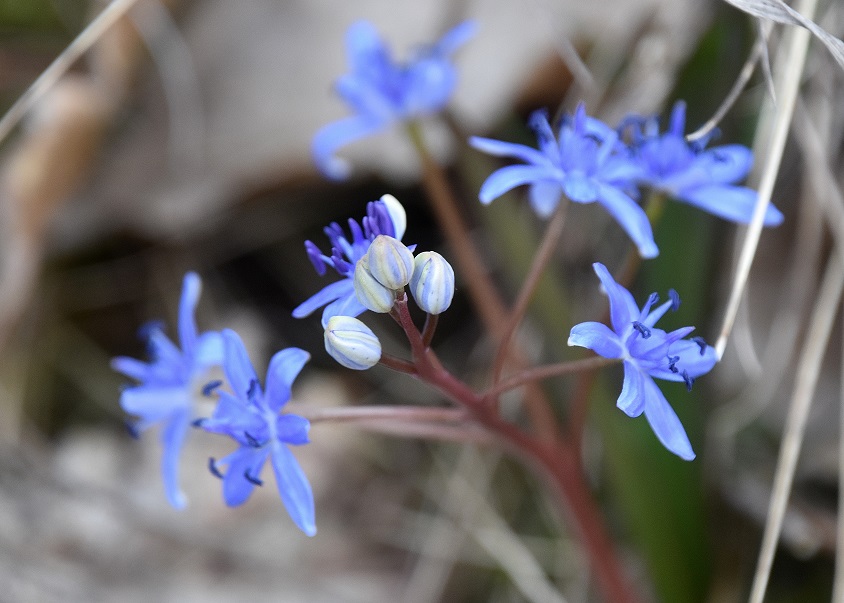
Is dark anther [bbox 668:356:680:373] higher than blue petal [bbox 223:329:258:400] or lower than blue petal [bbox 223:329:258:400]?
higher

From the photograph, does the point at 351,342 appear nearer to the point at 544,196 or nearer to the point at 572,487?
the point at 544,196

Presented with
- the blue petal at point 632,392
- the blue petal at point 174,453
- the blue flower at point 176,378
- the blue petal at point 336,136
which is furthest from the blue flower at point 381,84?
the blue petal at point 632,392

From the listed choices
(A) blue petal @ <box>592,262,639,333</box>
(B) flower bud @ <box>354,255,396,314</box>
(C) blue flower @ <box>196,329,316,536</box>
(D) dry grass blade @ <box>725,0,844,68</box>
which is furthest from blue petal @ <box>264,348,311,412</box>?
(D) dry grass blade @ <box>725,0,844,68</box>

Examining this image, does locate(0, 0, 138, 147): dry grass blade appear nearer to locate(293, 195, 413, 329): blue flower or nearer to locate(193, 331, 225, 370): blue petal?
locate(193, 331, 225, 370): blue petal

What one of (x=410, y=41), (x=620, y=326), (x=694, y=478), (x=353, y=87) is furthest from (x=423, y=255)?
(x=410, y=41)

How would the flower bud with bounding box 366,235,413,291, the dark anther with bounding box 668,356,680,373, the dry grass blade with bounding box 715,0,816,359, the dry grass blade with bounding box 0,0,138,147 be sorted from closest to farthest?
the flower bud with bounding box 366,235,413,291
the dark anther with bounding box 668,356,680,373
the dry grass blade with bounding box 715,0,816,359
the dry grass blade with bounding box 0,0,138,147

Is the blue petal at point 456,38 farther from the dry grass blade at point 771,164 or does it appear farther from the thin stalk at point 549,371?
the thin stalk at point 549,371
